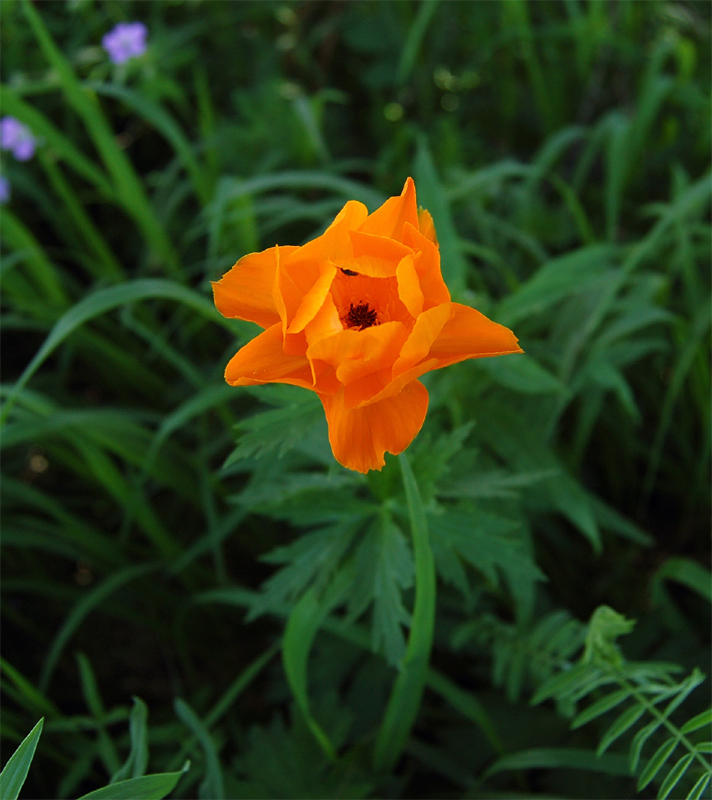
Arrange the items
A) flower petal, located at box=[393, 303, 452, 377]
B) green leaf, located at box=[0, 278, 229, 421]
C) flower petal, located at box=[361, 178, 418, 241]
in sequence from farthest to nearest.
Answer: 1. green leaf, located at box=[0, 278, 229, 421]
2. flower petal, located at box=[361, 178, 418, 241]
3. flower petal, located at box=[393, 303, 452, 377]

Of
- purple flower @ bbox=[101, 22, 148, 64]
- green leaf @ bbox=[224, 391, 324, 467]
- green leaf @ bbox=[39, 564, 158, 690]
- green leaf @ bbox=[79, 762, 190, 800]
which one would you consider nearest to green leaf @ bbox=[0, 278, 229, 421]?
green leaf @ bbox=[224, 391, 324, 467]

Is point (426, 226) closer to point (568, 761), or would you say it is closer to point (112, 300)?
point (112, 300)

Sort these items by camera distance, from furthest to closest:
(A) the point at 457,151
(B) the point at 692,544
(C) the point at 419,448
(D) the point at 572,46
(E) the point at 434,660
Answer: (D) the point at 572,46 < (A) the point at 457,151 < (B) the point at 692,544 < (E) the point at 434,660 < (C) the point at 419,448

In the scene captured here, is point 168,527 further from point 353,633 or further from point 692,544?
point 692,544

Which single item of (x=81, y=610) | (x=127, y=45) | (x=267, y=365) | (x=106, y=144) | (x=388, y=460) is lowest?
(x=81, y=610)

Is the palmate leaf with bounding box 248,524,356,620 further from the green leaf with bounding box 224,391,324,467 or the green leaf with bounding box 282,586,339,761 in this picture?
the green leaf with bounding box 224,391,324,467

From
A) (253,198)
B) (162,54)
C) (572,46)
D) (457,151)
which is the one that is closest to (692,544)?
(457,151)

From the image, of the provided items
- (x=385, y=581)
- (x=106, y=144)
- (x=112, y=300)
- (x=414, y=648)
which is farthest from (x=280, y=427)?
(x=106, y=144)
